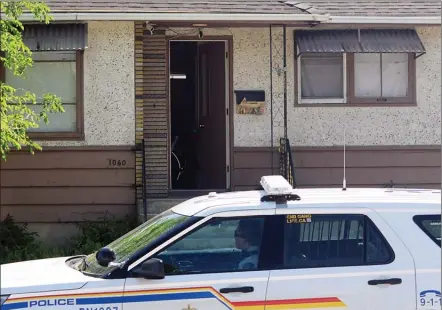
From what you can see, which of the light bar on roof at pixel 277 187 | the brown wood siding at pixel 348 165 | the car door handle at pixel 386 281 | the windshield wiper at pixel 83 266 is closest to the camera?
the car door handle at pixel 386 281

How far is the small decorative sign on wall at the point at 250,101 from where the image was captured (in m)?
12.0

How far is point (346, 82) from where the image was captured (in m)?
12.2

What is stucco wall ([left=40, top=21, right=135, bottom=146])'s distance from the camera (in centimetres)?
1174

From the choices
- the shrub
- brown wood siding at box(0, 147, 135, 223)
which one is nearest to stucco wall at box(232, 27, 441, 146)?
brown wood siding at box(0, 147, 135, 223)

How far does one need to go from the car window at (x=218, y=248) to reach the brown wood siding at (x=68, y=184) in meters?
6.34

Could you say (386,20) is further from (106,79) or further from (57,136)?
(57,136)

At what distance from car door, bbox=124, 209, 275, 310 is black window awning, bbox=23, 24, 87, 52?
632 centimetres

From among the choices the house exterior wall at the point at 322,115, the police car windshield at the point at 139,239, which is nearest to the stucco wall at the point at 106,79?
the house exterior wall at the point at 322,115

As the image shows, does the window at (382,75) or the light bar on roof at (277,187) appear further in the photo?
the window at (382,75)

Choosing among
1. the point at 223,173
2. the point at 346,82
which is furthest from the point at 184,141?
the point at 346,82

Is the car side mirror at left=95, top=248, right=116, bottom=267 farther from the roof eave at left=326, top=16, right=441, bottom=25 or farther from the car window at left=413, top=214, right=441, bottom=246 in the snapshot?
the roof eave at left=326, top=16, right=441, bottom=25

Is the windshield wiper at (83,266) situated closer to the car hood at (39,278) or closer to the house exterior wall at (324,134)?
the car hood at (39,278)

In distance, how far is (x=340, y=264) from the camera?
5473 millimetres

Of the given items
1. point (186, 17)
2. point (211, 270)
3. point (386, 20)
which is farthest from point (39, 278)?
point (386, 20)
